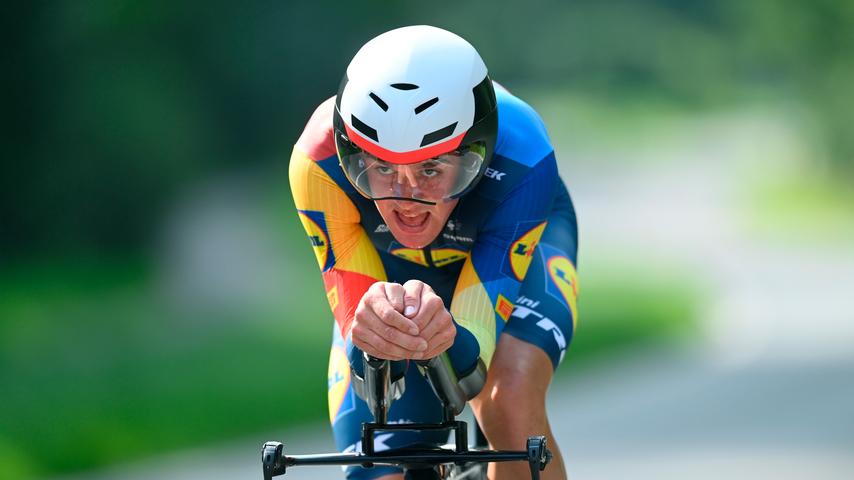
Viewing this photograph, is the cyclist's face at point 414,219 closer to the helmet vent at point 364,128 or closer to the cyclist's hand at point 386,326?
the helmet vent at point 364,128

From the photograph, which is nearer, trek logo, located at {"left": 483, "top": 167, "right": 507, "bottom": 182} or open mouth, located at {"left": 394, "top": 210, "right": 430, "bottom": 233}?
open mouth, located at {"left": 394, "top": 210, "right": 430, "bottom": 233}

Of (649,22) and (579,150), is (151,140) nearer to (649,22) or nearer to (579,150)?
(579,150)

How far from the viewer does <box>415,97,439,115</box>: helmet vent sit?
151 inches

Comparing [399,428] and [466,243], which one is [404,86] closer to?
[466,243]

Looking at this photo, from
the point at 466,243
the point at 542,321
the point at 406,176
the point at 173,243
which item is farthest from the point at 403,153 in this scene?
the point at 173,243

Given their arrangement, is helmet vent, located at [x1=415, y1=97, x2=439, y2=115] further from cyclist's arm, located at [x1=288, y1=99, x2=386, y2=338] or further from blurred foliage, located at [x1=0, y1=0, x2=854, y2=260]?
blurred foliage, located at [x1=0, y1=0, x2=854, y2=260]

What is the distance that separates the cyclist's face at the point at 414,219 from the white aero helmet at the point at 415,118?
0.06 meters

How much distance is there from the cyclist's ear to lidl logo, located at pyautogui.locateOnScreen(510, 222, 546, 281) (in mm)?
714

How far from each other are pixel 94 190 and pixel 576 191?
14.1m

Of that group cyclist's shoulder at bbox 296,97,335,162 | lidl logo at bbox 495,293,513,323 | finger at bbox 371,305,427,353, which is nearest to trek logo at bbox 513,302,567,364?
lidl logo at bbox 495,293,513,323

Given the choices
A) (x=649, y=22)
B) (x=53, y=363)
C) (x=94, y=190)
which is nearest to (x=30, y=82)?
(x=94, y=190)

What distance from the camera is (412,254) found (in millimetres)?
4512

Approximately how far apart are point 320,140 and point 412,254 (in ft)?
A: 1.63

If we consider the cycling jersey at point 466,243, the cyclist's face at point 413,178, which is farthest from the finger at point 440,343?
the cyclist's face at point 413,178
